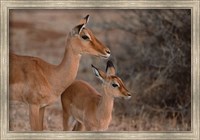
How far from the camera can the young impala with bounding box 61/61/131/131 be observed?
22.6 ft

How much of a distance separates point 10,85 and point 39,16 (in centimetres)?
67

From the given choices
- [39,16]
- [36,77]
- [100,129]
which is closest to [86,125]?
[100,129]

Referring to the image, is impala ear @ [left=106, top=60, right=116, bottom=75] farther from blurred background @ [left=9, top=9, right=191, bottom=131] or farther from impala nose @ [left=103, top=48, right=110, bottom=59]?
blurred background @ [left=9, top=9, right=191, bottom=131]

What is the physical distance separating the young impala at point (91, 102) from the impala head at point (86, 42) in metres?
0.16

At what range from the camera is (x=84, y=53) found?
6949 mm

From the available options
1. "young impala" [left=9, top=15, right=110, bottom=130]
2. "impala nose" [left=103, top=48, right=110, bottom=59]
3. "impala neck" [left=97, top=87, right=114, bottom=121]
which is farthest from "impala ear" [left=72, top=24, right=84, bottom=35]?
"impala neck" [left=97, top=87, right=114, bottom=121]

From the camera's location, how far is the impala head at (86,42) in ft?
22.5

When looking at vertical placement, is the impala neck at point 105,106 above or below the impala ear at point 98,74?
below

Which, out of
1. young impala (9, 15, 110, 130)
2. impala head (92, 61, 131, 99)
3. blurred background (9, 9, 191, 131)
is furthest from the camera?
blurred background (9, 9, 191, 131)

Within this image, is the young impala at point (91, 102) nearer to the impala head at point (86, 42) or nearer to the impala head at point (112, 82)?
the impala head at point (112, 82)

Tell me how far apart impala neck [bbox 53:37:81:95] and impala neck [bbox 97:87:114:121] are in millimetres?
328

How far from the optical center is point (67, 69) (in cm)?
701

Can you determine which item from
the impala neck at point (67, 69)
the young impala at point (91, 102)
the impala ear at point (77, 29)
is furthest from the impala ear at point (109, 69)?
the impala ear at point (77, 29)

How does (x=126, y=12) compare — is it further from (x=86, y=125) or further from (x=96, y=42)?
(x=86, y=125)
